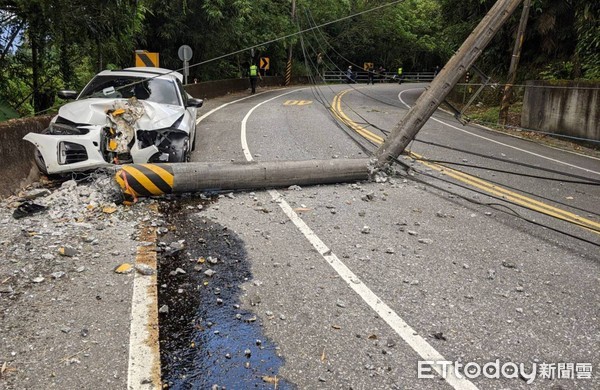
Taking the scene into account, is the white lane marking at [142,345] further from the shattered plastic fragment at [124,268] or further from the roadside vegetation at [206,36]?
the roadside vegetation at [206,36]

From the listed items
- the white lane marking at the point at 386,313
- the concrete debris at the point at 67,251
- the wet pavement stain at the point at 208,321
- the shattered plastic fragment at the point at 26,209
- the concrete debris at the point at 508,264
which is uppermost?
the shattered plastic fragment at the point at 26,209

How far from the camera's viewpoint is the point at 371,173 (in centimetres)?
809

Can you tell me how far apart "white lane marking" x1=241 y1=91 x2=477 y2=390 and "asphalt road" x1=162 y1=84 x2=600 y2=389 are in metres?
0.02

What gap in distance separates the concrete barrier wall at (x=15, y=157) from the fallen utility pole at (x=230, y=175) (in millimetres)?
1628

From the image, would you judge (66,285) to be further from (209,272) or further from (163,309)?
(209,272)

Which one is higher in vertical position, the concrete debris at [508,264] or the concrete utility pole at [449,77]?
the concrete utility pole at [449,77]

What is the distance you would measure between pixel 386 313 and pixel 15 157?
5768mm

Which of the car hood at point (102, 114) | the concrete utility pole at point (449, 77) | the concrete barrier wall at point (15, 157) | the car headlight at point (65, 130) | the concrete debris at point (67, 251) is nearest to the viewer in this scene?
the concrete debris at point (67, 251)

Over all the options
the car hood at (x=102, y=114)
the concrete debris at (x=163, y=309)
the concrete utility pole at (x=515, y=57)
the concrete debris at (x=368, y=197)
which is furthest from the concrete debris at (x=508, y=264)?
the concrete utility pole at (x=515, y=57)

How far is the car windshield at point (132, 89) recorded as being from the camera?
26.9 ft

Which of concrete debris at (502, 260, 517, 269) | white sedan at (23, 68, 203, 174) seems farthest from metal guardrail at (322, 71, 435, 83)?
concrete debris at (502, 260, 517, 269)

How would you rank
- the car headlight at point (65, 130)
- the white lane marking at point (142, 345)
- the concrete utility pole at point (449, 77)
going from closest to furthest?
the white lane marking at point (142, 345), the car headlight at point (65, 130), the concrete utility pole at point (449, 77)

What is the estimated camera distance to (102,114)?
7.09 m

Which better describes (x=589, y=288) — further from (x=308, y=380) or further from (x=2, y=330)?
(x=2, y=330)
